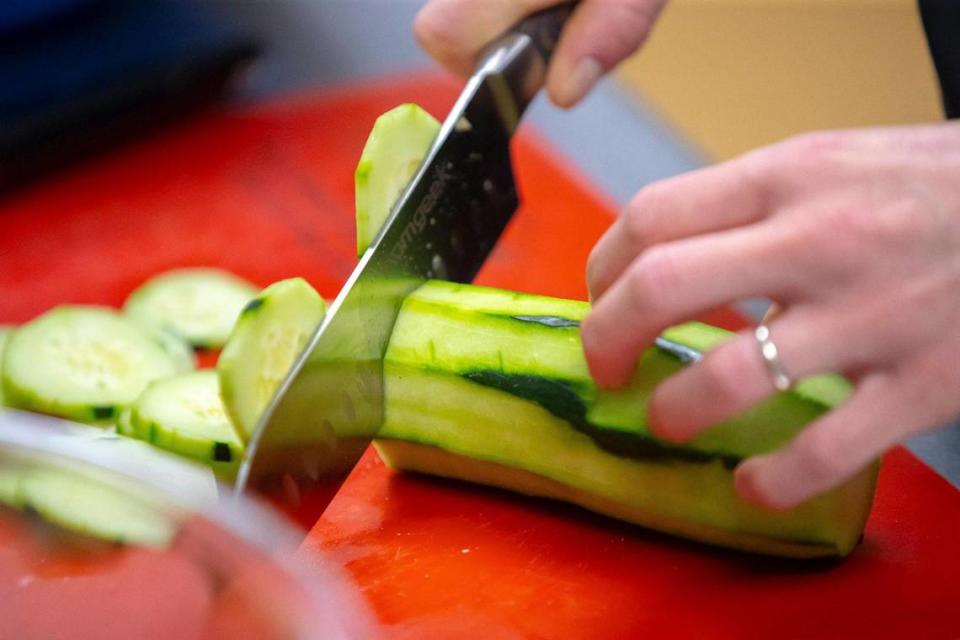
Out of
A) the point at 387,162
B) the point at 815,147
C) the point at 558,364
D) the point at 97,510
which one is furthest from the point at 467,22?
the point at 97,510

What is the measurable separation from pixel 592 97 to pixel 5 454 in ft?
7.21

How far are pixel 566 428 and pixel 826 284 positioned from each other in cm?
40

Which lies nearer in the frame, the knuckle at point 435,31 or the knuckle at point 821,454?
the knuckle at point 821,454

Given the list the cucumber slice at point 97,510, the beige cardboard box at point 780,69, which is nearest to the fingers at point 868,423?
the cucumber slice at point 97,510

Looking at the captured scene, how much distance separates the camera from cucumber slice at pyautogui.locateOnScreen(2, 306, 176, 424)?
1552 millimetres

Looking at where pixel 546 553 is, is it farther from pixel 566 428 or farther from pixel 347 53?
pixel 347 53

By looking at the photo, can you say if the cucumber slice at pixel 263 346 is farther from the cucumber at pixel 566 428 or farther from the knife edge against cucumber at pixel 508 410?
the cucumber at pixel 566 428

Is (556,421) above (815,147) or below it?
below

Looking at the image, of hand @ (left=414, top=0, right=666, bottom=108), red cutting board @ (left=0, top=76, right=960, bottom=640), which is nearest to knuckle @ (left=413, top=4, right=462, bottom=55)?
hand @ (left=414, top=0, right=666, bottom=108)

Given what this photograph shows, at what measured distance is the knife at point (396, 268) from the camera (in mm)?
1197

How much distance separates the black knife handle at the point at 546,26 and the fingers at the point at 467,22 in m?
0.01

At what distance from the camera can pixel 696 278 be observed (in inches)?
40.7

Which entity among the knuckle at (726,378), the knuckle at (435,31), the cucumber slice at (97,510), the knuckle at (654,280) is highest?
the cucumber slice at (97,510)

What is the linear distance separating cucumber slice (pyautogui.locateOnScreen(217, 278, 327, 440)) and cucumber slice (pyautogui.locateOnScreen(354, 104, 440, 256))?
0.14m
